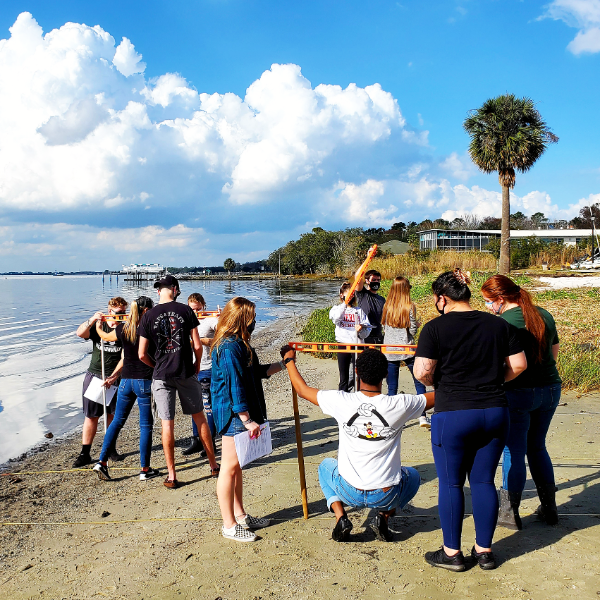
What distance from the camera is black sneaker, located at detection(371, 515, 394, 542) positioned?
3783mm

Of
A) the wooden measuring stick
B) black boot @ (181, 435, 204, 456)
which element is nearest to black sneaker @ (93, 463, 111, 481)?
black boot @ (181, 435, 204, 456)

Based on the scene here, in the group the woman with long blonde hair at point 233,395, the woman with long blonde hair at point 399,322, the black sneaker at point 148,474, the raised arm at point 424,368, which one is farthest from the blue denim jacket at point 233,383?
the woman with long blonde hair at point 399,322

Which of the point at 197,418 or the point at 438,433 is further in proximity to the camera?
the point at 197,418

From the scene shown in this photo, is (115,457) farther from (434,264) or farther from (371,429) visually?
(434,264)

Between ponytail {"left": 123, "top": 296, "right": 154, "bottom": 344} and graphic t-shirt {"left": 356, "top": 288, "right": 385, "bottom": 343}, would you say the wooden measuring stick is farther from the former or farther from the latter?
ponytail {"left": 123, "top": 296, "right": 154, "bottom": 344}

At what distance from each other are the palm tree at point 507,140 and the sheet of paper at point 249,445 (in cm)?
2980

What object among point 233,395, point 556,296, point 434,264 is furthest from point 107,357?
point 434,264

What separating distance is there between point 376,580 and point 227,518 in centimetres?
124

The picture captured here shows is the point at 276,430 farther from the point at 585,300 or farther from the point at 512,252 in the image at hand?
the point at 512,252

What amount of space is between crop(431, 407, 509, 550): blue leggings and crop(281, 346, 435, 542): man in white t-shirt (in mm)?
307

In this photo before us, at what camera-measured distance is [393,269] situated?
37.8 metres

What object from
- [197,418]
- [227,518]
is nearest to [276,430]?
[197,418]

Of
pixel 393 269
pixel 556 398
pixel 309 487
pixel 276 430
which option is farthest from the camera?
pixel 393 269

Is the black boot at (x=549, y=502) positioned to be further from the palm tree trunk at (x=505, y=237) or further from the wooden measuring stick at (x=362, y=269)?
the palm tree trunk at (x=505, y=237)
